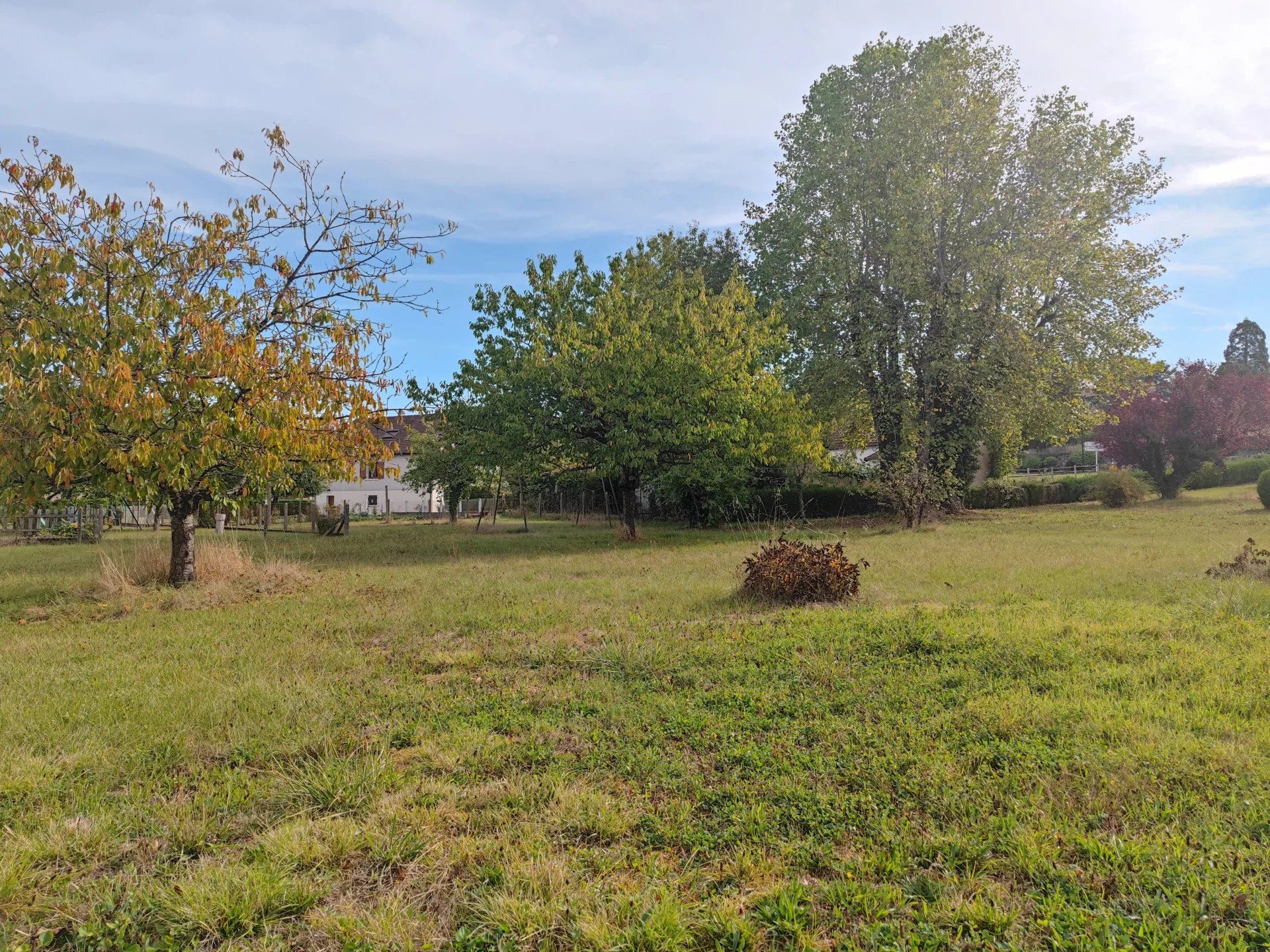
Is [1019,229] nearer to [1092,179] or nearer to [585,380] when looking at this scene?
[1092,179]

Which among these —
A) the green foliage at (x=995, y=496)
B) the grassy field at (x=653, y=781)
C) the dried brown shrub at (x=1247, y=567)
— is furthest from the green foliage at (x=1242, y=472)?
the grassy field at (x=653, y=781)

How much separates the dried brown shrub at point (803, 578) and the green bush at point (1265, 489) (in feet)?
67.8

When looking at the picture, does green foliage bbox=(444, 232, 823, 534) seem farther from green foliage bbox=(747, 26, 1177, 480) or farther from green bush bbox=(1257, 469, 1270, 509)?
green bush bbox=(1257, 469, 1270, 509)

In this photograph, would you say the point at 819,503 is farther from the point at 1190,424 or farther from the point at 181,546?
the point at 181,546

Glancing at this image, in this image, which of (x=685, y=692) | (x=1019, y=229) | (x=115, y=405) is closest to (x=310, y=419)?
(x=115, y=405)

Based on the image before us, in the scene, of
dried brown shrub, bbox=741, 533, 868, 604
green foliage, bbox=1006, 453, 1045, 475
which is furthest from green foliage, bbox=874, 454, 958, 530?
green foliage, bbox=1006, 453, 1045, 475

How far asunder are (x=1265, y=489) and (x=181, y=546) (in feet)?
90.8

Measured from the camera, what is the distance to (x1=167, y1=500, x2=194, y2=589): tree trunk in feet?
34.1

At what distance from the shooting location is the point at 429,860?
298 cm

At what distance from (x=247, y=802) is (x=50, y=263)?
7.15 metres

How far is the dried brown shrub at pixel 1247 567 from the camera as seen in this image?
854cm

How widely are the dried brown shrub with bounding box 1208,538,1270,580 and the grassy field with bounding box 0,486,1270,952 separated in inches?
39.1

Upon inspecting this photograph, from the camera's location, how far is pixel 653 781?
12.1 feet

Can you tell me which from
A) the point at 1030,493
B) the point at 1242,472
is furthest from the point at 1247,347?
the point at 1030,493
